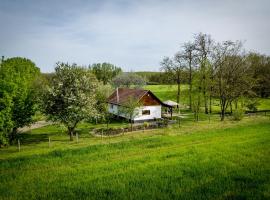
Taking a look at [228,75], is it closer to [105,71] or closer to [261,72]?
[261,72]

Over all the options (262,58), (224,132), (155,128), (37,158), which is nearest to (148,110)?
(155,128)

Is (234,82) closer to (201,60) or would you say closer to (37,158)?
(201,60)

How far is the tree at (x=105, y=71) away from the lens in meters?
107

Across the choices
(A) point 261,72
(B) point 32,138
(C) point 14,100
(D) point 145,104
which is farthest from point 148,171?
(A) point 261,72

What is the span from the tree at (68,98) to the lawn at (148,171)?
565 cm

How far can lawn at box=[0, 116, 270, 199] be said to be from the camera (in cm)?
1397

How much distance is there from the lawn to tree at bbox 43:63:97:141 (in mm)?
5653

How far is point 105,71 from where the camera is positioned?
110688mm

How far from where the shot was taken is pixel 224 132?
105 feet

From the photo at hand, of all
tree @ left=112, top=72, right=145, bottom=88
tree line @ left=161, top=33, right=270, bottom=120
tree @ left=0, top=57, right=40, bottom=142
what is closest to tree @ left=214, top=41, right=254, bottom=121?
tree line @ left=161, top=33, right=270, bottom=120

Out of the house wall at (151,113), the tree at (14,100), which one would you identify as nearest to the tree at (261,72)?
the house wall at (151,113)

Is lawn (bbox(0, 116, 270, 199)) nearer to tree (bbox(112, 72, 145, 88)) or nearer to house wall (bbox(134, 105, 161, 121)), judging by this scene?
house wall (bbox(134, 105, 161, 121))

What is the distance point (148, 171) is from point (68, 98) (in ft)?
56.6

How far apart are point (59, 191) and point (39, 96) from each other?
20064 mm
